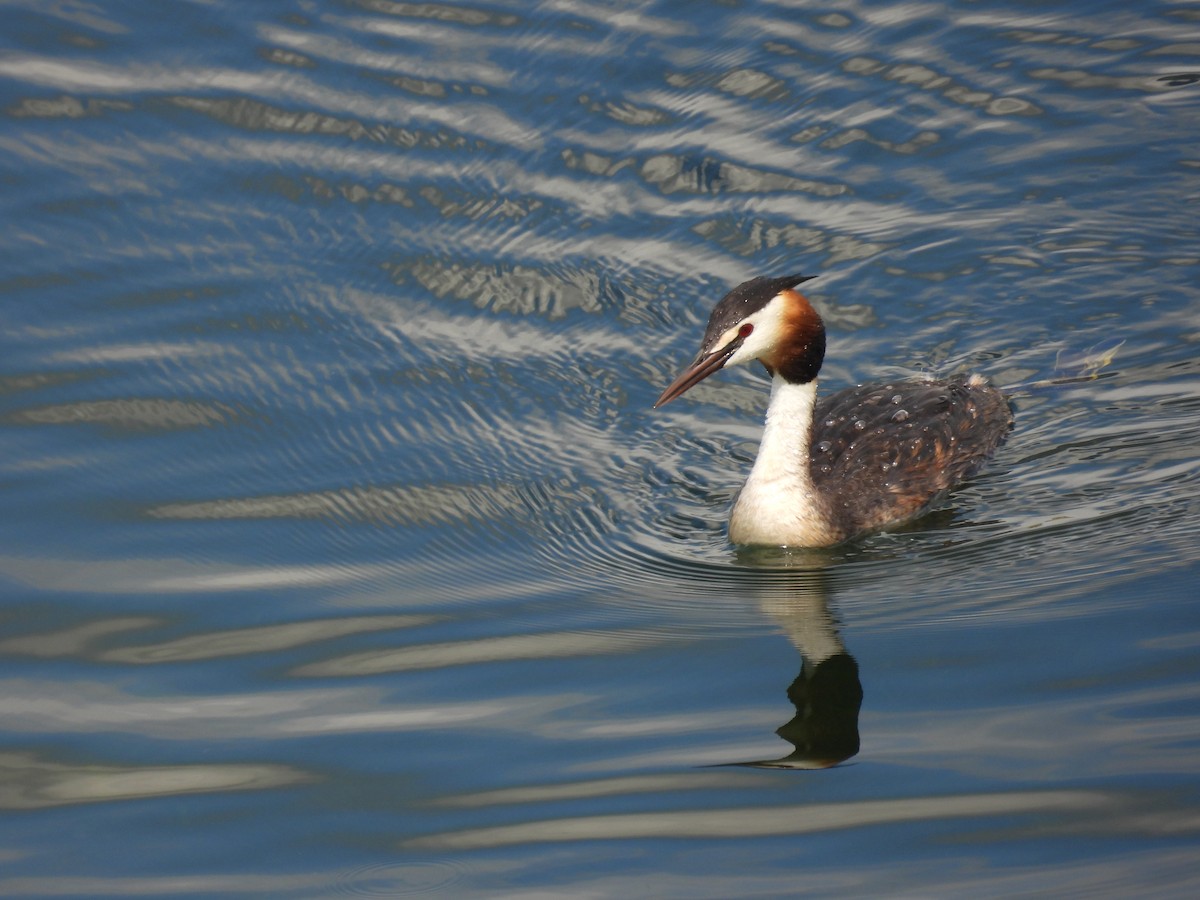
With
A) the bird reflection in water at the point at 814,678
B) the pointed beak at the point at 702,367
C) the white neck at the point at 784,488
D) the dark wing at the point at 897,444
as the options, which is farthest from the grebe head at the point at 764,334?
the bird reflection in water at the point at 814,678

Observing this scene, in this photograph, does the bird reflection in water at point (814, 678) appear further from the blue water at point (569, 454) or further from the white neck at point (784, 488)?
the white neck at point (784, 488)

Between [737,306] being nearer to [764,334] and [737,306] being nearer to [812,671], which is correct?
[764,334]

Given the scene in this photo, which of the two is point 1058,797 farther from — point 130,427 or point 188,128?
point 188,128

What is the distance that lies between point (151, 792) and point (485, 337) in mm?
4029

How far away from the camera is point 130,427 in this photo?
739cm

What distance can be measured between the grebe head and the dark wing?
1.99 feet

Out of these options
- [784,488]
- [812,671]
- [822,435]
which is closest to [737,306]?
[784,488]

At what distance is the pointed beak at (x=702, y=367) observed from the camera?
6.67 meters

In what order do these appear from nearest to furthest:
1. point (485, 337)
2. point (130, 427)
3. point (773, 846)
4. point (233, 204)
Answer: point (773, 846), point (130, 427), point (485, 337), point (233, 204)

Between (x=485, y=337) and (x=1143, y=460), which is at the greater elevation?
(x=485, y=337)

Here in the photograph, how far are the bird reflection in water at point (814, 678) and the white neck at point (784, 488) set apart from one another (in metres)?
0.29

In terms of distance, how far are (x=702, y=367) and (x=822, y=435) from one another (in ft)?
4.27

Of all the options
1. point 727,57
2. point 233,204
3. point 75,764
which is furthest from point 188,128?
point 75,764

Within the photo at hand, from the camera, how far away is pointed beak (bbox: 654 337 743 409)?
6672 millimetres
